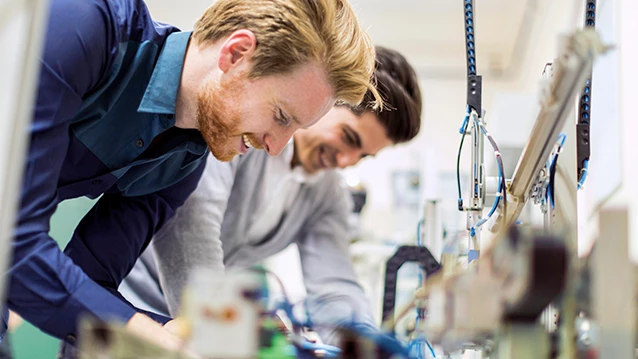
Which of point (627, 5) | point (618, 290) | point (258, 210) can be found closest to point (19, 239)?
point (618, 290)

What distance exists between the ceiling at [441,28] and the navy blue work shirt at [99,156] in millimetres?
2963

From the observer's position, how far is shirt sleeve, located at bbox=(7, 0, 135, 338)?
3.03ft

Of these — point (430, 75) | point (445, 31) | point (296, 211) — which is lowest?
point (296, 211)

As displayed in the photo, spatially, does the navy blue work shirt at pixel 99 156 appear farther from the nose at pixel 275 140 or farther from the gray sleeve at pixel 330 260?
the gray sleeve at pixel 330 260

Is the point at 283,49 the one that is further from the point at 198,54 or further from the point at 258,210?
the point at 258,210

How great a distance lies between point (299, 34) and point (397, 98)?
2.40 feet

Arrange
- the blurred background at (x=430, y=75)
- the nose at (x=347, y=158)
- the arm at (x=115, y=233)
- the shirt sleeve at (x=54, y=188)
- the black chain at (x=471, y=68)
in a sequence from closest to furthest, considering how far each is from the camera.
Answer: the shirt sleeve at (x=54, y=188), the black chain at (x=471, y=68), the arm at (x=115, y=233), the nose at (x=347, y=158), the blurred background at (x=430, y=75)

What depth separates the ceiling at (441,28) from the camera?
438 cm

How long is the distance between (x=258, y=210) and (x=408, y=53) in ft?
9.64


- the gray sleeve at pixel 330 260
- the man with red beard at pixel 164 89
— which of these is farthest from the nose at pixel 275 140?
the gray sleeve at pixel 330 260

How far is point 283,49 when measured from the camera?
1237mm

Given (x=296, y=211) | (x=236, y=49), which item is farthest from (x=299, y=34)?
(x=296, y=211)

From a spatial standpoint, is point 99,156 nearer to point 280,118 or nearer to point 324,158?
point 280,118

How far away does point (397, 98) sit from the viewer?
1935mm
